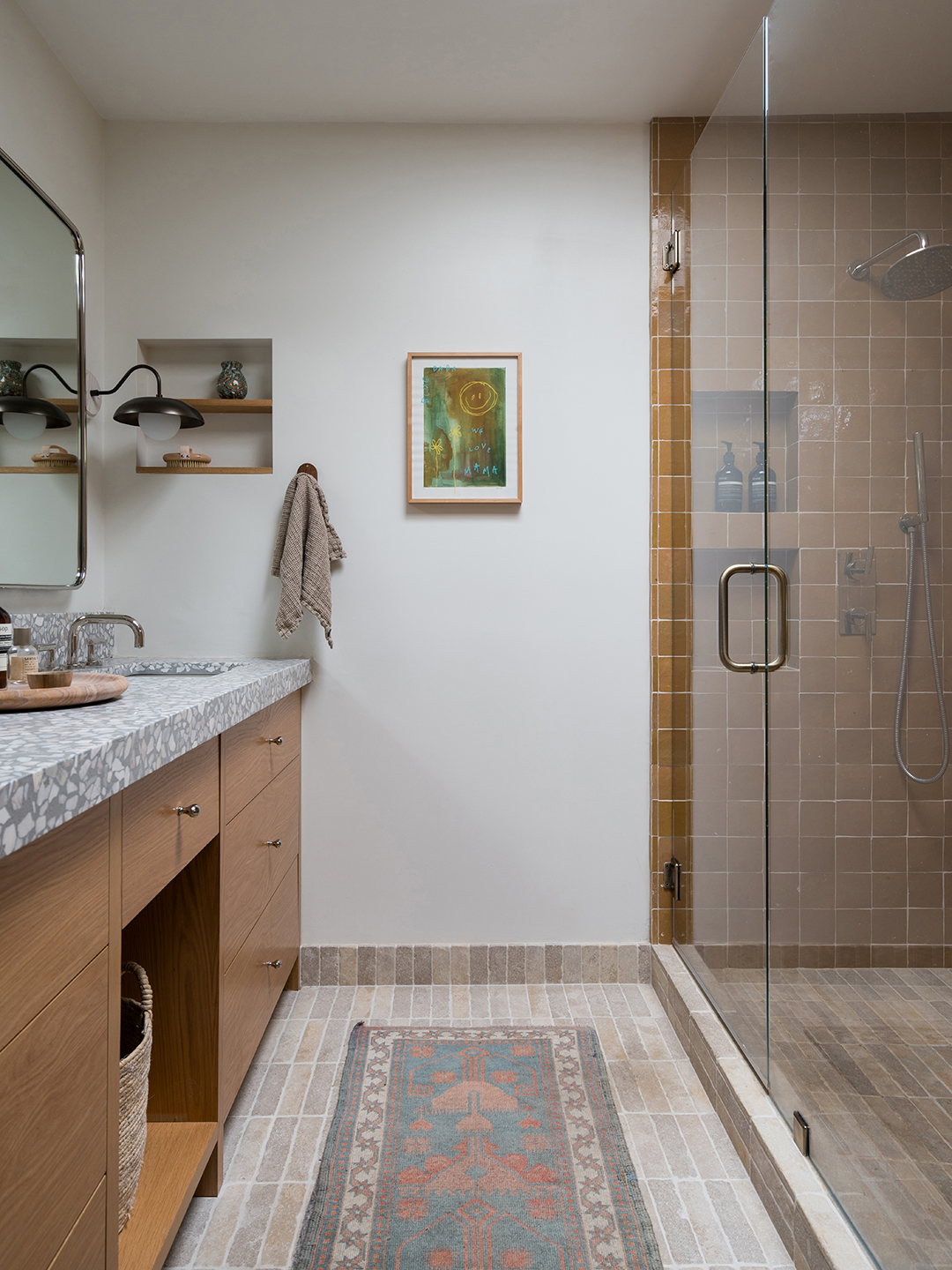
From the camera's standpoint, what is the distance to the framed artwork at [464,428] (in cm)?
217

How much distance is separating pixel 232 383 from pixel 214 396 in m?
0.11

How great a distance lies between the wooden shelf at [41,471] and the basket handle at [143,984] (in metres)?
1.08

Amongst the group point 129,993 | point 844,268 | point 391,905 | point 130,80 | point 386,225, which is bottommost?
point 391,905

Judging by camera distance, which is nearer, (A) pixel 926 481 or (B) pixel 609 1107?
(A) pixel 926 481

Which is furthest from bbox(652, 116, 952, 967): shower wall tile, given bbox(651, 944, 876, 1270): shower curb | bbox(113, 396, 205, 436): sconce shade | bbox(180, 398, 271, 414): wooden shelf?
bbox(113, 396, 205, 436): sconce shade

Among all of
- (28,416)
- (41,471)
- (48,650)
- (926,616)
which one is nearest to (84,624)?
(48,650)

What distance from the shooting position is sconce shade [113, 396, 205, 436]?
1.94 meters

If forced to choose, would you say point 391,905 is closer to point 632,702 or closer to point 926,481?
point 632,702

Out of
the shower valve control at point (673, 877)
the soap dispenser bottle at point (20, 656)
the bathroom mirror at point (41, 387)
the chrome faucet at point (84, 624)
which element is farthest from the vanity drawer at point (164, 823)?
the shower valve control at point (673, 877)

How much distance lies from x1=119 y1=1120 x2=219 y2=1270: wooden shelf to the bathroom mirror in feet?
3.83

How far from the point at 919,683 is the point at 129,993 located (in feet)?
4.44

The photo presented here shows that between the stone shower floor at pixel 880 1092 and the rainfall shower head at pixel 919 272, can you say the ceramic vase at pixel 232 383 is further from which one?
the stone shower floor at pixel 880 1092

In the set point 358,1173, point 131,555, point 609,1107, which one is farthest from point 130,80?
point 609,1107

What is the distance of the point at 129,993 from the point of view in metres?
1.32
